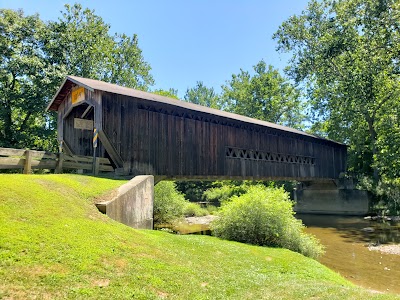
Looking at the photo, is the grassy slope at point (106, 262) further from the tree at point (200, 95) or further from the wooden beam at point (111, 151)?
the tree at point (200, 95)

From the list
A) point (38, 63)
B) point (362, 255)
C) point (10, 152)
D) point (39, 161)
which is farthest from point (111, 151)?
point (38, 63)

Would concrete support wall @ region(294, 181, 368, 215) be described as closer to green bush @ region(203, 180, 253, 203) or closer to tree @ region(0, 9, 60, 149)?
green bush @ region(203, 180, 253, 203)

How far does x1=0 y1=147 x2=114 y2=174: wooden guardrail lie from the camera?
8.32m

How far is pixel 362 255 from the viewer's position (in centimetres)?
1187

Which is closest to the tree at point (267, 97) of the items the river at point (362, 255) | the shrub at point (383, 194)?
the shrub at point (383, 194)

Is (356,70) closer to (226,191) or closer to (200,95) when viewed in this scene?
(226,191)

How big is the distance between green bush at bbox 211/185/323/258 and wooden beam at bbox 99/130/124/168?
14.9ft

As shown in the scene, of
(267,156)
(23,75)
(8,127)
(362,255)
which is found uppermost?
(23,75)

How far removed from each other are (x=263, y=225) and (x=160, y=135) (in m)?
6.24

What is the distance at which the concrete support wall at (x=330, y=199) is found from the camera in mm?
26406

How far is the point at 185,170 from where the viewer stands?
1474 centimetres

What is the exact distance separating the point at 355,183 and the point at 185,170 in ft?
60.8

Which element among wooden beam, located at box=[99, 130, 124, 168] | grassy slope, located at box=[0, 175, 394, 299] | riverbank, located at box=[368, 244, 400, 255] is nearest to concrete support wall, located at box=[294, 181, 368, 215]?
riverbank, located at box=[368, 244, 400, 255]

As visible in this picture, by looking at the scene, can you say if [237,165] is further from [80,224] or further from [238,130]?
[80,224]
